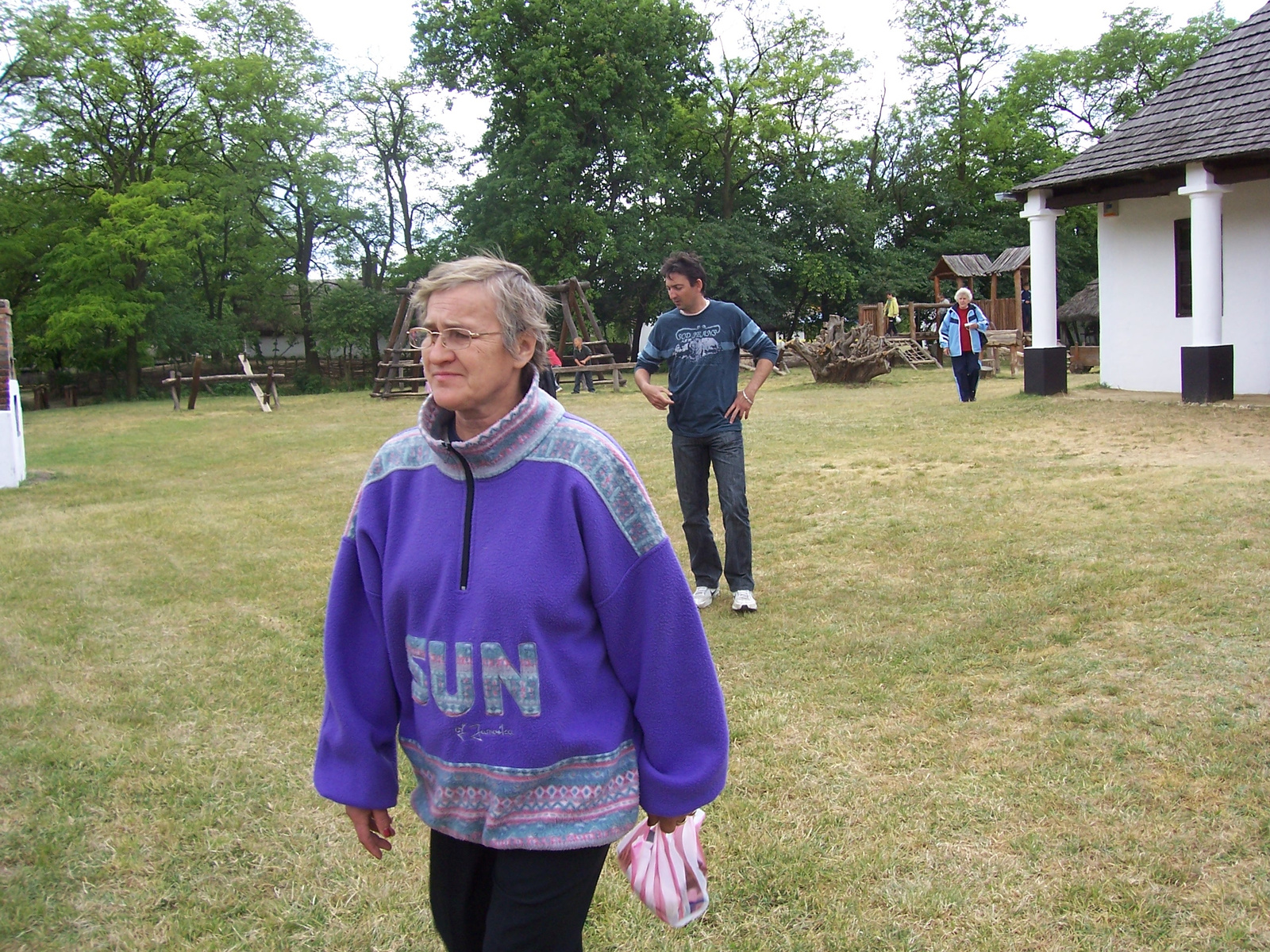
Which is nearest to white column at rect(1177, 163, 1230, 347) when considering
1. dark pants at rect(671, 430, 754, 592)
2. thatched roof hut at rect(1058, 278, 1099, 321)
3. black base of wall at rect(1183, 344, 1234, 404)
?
black base of wall at rect(1183, 344, 1234, 404)

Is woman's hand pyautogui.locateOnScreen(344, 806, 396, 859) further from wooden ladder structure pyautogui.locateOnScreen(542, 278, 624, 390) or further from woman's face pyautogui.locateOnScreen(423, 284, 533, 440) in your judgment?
wooden ladder structure pyautogui.locateOnScreen(542, 278, 624, 390)

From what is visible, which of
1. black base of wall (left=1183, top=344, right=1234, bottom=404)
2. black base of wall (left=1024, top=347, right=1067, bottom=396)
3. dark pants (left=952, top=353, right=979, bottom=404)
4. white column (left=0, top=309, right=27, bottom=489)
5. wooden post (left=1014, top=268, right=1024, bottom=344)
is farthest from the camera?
wooden post (left=1014, top=268, right=1024, bottom=344)

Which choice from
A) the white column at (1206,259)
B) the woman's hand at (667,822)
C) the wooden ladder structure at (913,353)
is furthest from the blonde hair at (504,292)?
the wooden ladder structure at (913,353)

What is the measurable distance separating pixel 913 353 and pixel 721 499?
26877 mm

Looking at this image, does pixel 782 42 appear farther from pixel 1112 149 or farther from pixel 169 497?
pixel 169 497

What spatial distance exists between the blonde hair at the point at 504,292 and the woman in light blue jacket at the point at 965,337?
47.3ft

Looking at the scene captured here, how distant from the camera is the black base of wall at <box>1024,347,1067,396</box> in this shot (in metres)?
17.3

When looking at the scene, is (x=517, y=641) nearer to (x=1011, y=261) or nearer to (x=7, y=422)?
(x=7, y=422)

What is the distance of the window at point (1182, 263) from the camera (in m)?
16.9

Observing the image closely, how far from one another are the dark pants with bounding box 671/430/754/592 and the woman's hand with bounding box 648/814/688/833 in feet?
13.2

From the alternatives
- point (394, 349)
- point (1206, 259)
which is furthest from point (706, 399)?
point (394, 349)

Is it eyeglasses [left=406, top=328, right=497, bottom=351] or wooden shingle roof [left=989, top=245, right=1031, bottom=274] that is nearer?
eyeglasses [left=406, top=328, right=497, bottom=351]

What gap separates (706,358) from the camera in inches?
240

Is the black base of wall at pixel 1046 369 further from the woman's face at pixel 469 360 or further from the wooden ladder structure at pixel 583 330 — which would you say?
the woman's face at pixel 469 360
